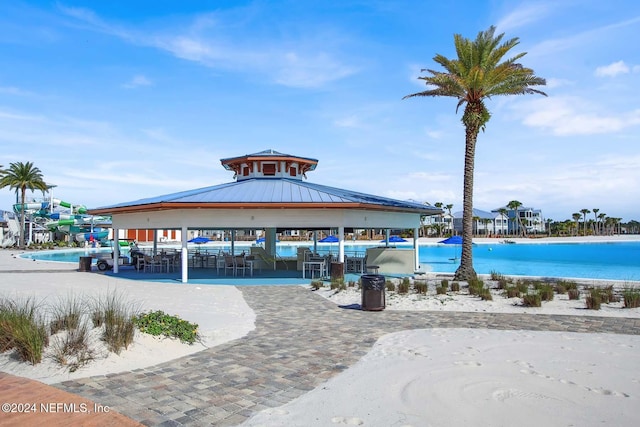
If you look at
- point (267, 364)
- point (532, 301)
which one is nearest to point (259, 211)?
point (532, 301)

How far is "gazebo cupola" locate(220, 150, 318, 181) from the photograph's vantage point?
22.8 metres

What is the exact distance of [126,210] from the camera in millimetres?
18922

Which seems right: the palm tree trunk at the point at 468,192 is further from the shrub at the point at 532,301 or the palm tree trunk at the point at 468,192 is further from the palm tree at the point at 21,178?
the palm tree at the point at 21,178

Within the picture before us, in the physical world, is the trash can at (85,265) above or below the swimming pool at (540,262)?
above

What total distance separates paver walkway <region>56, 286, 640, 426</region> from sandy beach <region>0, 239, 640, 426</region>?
11.7 inches

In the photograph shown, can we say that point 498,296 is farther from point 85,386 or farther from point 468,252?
point 85,386

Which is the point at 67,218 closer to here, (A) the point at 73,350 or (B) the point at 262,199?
(B) the point at 262,199

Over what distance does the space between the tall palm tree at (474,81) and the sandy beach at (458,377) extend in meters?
8.34

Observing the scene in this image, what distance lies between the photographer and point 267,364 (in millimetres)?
6305

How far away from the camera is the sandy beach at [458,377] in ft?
14.7

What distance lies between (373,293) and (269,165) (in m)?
13.6

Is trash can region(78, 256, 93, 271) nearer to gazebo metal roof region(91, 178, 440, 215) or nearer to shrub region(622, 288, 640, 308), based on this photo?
gazebo metal roof region(91, 178, 440, 215)

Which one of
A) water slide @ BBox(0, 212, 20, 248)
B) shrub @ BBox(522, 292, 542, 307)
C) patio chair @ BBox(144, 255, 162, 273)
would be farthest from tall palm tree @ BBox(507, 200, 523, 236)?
water slide @ BBox(0, 212, 20, 248)

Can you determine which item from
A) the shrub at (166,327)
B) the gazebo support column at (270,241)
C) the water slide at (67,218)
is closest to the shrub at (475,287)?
the shrub at (166,327)
